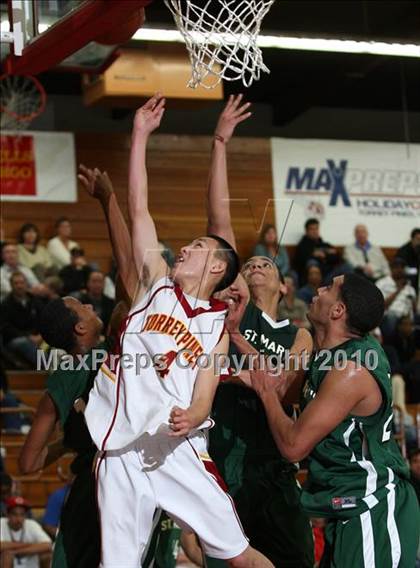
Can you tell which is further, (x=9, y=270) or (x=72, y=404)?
(x=9, y=270)

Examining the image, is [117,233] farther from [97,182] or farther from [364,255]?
[364,255]

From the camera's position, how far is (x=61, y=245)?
1368cm

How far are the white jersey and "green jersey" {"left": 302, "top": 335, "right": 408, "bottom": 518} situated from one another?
22.4 inches

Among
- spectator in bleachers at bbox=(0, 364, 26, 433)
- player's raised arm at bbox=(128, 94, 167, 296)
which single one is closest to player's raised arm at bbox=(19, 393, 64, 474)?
player's raised arm at bbox=(128, 94, 167, 296)

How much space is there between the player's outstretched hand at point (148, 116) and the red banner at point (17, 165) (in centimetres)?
902

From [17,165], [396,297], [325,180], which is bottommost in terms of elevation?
[396,297]

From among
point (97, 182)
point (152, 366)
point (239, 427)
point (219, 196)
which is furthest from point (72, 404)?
point (219, 196)

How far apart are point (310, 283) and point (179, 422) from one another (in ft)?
29.4

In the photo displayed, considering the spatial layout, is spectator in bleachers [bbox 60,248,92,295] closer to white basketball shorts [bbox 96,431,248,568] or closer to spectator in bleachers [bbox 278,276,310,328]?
spectator in bleachers [bbox 278,276,310,328]

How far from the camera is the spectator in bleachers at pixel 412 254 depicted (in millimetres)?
13359

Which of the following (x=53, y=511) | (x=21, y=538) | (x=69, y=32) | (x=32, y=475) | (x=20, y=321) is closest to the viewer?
(x=69, y=32)

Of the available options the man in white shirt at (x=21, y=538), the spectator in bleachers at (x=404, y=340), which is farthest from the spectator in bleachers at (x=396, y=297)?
the man in white shirt at (x=21, y=538)

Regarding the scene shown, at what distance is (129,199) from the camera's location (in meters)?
5.02

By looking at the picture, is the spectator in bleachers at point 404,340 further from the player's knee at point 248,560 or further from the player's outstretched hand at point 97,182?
the player's knee at point 248,560
